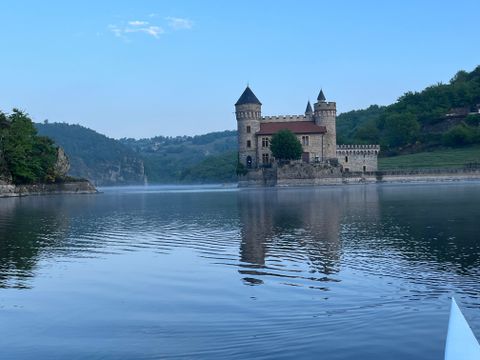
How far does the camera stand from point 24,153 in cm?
7225

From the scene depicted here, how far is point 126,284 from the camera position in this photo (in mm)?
14664

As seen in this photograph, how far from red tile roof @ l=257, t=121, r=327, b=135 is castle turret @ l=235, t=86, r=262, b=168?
1498 millimetres

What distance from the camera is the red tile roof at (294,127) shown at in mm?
97750

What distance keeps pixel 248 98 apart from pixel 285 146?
1124cm

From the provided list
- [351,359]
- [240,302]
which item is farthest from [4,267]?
[351,359]

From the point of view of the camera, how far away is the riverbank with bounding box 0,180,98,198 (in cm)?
7156

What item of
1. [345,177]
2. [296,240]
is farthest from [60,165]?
[296,240]

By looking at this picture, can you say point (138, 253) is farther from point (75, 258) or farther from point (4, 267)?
point (4, 267)

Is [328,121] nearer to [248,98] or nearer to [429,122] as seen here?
[248,98]

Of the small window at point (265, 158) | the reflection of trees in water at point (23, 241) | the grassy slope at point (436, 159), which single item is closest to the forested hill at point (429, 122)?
the grassy slope at point (436, 159)

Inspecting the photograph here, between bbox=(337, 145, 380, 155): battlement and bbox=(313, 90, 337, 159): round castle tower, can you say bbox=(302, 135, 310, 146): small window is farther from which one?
bbox=(337, 145, 380, 155): battlement

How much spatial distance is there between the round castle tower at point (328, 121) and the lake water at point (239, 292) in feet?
239

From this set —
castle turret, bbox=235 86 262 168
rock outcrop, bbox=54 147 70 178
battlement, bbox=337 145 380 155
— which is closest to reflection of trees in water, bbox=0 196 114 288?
rock outcrop, bbox=54 147 70 178

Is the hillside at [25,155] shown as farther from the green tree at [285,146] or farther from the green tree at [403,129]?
the green tree at [403,129]
